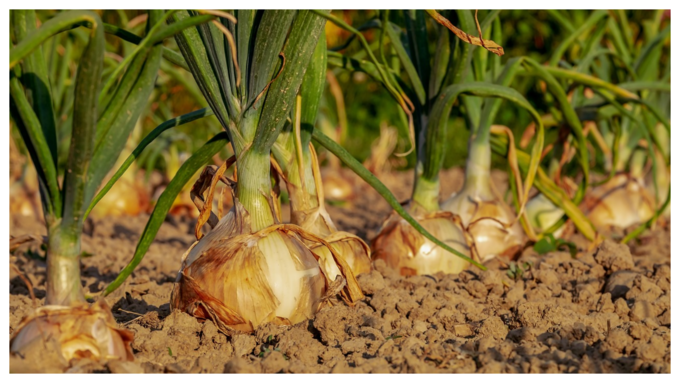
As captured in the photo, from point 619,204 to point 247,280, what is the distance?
1.96 m

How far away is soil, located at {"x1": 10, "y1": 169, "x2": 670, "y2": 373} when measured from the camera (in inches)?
45.3

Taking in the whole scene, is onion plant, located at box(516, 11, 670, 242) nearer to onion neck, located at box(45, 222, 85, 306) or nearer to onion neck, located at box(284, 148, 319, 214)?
onion neck, located at box(284, 148, 319, 214)

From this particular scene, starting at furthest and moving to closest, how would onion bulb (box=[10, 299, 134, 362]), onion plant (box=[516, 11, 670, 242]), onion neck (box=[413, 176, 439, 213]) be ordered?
onion plant (box=[516, 11, 670, 242])
onion neck (box=[413, 176, 439, 213])
onion bulb (box=[10, 299, 134, 362])

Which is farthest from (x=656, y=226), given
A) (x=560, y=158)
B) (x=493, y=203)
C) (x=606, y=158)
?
(x=493, y=203)

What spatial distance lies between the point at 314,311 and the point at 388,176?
2.85 m

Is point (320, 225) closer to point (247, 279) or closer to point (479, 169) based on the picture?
point (247, 279)

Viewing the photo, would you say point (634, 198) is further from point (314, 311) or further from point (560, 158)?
point (314, 311)

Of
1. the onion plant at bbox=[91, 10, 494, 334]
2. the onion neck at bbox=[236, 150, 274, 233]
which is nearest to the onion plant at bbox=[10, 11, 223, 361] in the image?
the onion plant at bbox=[91, 10, 494, 334]

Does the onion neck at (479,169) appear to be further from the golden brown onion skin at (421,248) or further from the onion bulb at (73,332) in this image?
the onion bulb at (73,332)

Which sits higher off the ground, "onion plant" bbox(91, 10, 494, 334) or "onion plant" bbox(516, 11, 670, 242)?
"onion plant" bbox(516, 11, 670, 242)

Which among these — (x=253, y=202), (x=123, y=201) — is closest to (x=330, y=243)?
(x=253, y=202)

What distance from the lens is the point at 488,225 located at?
2061 mm

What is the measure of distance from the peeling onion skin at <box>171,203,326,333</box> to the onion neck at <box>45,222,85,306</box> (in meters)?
0.25

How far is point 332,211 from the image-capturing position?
3410 mm
